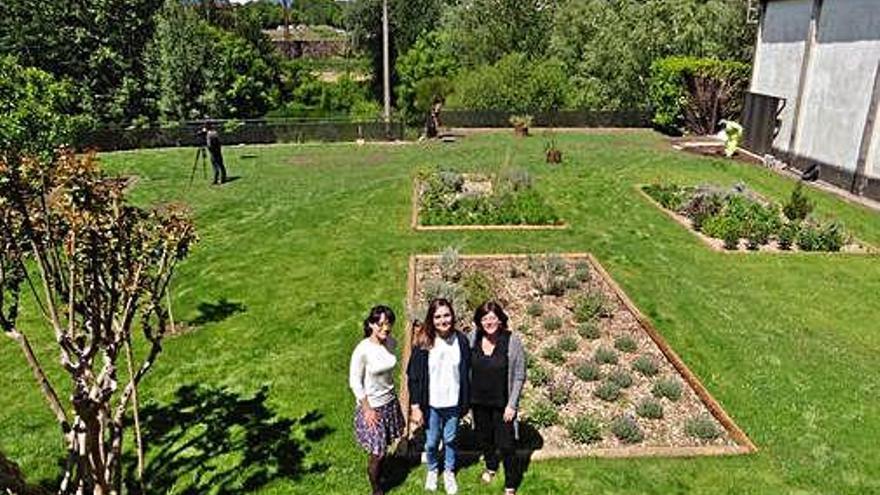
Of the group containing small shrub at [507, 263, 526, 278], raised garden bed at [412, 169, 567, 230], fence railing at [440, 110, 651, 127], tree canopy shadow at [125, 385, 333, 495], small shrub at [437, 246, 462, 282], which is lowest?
tree canopy shadow at [125, 385, 333, 495]

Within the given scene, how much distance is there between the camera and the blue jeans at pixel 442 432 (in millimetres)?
6773

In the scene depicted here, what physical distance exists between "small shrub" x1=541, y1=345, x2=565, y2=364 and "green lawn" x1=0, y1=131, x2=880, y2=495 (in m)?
1.96

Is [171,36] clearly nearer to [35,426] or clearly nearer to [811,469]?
[35,426]

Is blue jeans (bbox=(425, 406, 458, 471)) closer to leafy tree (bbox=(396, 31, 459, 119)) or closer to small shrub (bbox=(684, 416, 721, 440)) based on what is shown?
small shrub (bbox=(684, 416, 721, 440))

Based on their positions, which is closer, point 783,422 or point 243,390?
point 783,422

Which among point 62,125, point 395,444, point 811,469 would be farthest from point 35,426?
point 62,125

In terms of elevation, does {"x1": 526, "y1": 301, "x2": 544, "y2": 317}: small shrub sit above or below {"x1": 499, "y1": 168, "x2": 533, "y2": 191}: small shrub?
below

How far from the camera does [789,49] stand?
26.0m

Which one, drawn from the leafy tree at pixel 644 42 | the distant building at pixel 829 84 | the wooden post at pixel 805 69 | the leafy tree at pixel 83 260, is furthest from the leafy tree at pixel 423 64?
the leafy tree at pixel 83 260

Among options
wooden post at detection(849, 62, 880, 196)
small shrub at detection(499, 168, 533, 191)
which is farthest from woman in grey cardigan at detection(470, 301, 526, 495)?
wooden post at detection(849, 62, 880, 196)

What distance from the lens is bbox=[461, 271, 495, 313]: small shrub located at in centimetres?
1133

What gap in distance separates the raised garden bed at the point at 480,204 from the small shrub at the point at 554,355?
6.36m

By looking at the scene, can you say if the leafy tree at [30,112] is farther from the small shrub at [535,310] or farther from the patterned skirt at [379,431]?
the patterned skirt at [379,431]

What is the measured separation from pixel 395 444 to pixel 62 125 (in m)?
14.3
